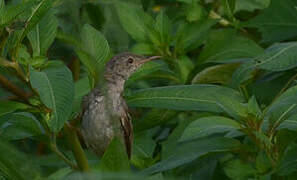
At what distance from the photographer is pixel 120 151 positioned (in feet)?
5.13

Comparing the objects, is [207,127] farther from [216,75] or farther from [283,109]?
[216,75]

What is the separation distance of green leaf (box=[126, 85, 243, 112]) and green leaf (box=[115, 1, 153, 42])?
82cm

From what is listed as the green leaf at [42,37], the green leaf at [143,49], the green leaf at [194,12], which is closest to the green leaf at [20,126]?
the green leaf at [42,37]

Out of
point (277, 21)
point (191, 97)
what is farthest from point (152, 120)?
point (277, 21)

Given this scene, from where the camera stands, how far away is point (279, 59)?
2.94m

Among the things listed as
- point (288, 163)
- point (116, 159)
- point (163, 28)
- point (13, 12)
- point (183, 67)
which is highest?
point (13, 12)

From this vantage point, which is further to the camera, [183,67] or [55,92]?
[183,67]

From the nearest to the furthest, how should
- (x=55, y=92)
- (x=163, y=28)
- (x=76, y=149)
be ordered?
(x=76, y=149) → (x=55, y=92) → (x=163, y=28)

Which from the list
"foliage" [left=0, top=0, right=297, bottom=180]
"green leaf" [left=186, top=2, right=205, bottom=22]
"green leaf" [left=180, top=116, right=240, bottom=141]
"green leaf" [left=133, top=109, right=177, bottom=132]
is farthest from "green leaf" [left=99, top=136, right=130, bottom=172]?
"green leaf" [left=186, top=2, right=205, bottom=22]

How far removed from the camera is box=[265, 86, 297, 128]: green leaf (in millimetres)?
2406

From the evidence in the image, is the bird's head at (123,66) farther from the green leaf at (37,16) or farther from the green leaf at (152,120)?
the green leaf at (37,16)

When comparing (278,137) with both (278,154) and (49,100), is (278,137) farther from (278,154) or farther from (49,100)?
(49,100)

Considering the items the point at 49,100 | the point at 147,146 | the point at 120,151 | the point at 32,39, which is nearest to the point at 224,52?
the point at 147,146

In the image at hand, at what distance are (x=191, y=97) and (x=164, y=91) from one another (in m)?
→ 0.15
